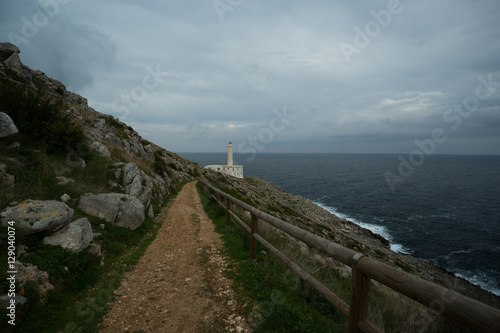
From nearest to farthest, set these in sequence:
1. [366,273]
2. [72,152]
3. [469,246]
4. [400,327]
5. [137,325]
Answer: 1. [366,273]
2. [400,327]
3. [137,325]
4. [72,152]
5. [469,246]

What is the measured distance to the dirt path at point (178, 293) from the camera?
151 inches

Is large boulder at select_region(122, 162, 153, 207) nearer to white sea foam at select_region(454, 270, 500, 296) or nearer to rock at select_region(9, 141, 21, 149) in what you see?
rock at select_region(9, 141, 21, 149)

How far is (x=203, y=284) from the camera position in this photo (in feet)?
16.7

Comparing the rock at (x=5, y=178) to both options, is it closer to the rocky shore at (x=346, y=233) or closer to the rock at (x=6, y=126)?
the rock at (x=6, y=126)

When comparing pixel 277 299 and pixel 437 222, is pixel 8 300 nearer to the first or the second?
pixel 277 299

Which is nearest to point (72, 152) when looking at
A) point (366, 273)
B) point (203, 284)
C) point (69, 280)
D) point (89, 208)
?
point (89, 208)

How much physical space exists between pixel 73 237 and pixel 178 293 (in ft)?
9.16

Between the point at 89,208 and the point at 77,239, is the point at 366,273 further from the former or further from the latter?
the point at 89,208

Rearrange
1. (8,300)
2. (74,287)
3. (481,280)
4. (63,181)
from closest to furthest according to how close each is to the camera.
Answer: (8,300) < (74,287) < (63,181) < (481,280)

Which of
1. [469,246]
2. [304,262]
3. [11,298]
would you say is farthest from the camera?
[469,246]

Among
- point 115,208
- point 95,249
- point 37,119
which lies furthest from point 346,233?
point 37,119

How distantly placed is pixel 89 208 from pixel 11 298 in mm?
3723

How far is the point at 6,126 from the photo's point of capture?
7.48 m

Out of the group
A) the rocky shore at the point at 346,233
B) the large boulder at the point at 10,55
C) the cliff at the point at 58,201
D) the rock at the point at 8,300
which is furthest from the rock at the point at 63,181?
the large boulder at the point at 10,55
